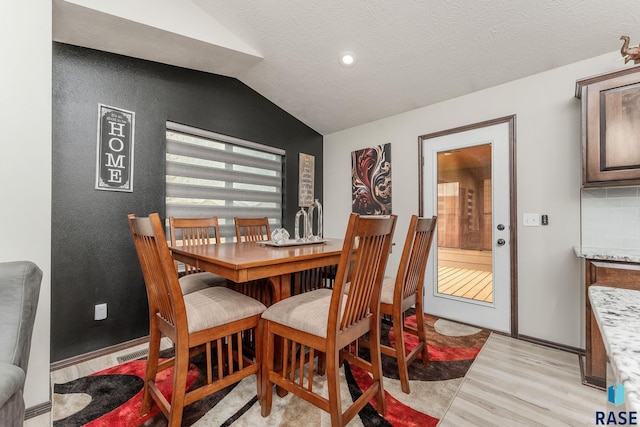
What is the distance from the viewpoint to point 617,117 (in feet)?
6.45

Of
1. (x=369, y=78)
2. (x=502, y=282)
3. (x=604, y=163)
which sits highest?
(x=369, y=78)

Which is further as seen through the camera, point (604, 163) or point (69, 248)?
point (69, 248)

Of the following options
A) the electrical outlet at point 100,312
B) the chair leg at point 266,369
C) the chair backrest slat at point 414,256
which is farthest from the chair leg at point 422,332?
the electrical outlet at point 100,312

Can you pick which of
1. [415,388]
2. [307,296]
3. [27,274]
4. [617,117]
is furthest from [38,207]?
[617,117]

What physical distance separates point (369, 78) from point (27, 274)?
9.73ft

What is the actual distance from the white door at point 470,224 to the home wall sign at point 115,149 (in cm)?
293

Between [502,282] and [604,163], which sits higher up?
[604,163]

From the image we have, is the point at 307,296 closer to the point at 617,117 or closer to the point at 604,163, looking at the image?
the point at 604,163

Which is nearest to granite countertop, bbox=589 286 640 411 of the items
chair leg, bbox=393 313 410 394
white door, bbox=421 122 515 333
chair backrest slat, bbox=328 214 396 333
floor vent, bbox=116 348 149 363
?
chair backrest slat, bbox=328 214 396 333

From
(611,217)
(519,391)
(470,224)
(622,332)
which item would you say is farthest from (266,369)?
(611,217)

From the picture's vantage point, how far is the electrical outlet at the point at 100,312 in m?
2.35

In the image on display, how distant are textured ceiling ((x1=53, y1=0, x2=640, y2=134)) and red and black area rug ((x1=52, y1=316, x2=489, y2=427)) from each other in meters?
2.46

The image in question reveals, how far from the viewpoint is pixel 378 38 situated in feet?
8.12

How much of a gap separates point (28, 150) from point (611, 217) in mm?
3950
